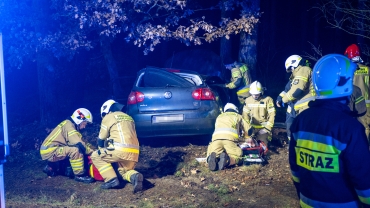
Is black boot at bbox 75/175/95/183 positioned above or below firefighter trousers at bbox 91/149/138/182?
below

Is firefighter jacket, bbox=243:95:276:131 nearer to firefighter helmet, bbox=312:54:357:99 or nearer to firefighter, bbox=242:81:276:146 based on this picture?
firefighter, bbox=242:81:276:146

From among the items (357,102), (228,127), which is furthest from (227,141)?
(357,102)

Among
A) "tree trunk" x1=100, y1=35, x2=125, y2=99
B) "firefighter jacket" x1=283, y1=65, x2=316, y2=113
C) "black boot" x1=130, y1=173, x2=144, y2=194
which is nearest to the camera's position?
"black boot" x1=130, y1=173, x2=144, y2=194

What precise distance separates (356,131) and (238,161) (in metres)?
4.62

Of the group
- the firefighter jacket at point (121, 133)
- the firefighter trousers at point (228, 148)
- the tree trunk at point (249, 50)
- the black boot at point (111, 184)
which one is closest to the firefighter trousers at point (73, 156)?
the firefighter jacket at point (121, 133)

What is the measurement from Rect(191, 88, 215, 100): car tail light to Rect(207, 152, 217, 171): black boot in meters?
1.28

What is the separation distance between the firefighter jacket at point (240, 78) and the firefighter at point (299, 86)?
1.77m

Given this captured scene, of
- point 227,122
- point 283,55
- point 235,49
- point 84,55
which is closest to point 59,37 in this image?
point 84,55

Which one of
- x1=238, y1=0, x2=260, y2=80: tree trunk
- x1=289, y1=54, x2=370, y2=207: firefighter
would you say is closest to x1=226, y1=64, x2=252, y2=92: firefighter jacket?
x1=238, y1=0, x2=260, y2=80: tree trunk

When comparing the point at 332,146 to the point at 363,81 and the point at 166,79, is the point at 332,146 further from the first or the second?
the point at 166,79

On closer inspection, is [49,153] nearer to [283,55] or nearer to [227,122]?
[227,122]

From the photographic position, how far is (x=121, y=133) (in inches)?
244

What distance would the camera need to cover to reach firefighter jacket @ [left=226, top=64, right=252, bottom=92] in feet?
30.3

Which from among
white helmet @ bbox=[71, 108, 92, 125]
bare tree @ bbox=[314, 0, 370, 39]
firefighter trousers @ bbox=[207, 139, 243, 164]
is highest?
bare tree @ bbox=[314, 0, 370, 39]
